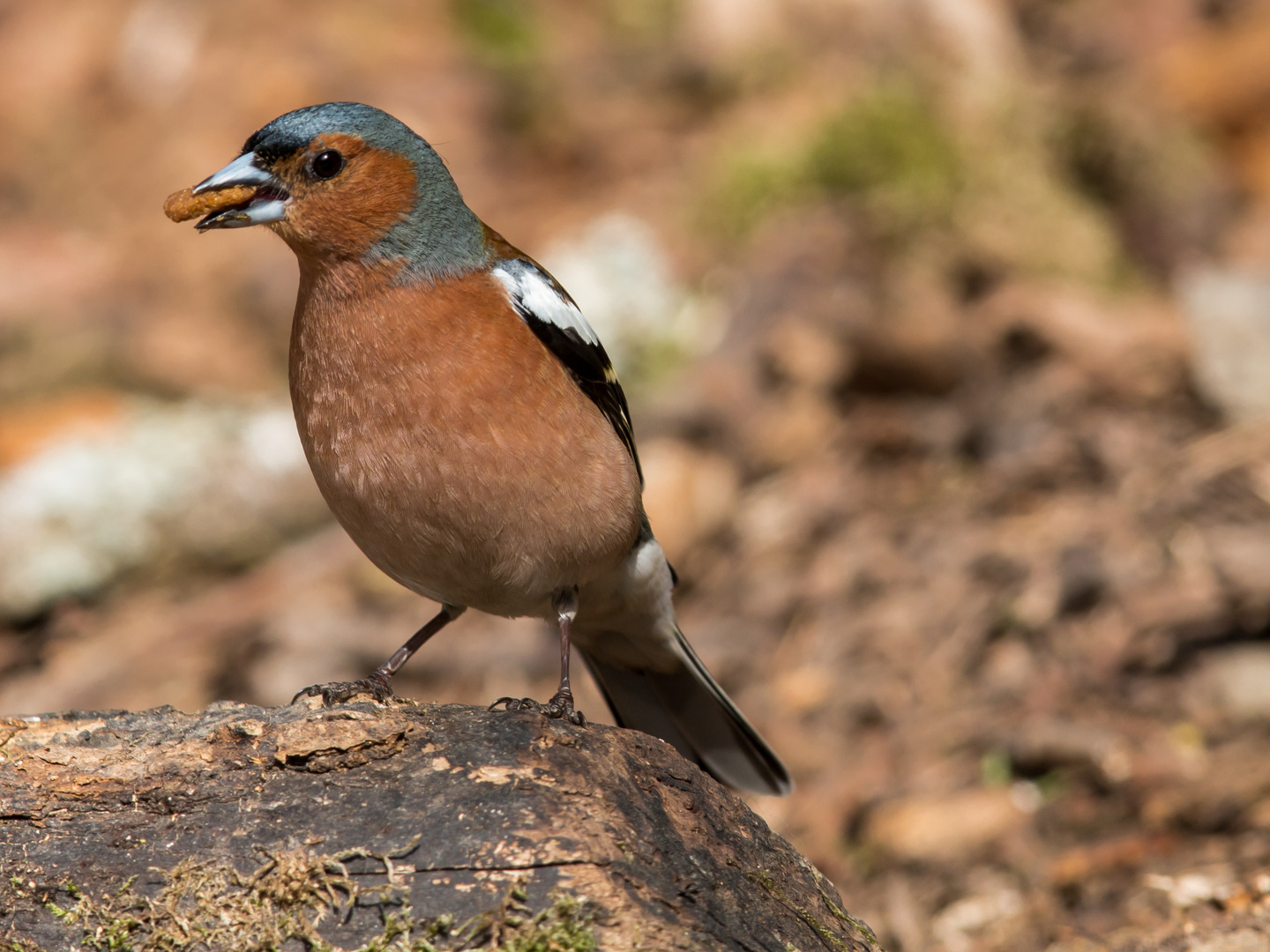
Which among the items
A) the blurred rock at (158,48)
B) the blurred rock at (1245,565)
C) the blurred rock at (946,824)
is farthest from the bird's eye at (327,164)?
the blurred rock at (158,48)

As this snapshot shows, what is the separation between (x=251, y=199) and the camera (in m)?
4.00

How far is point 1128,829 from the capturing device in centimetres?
495

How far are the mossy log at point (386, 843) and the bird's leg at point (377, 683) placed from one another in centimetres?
40

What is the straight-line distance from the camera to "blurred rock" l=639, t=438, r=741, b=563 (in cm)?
737

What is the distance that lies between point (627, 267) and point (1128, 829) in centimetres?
546

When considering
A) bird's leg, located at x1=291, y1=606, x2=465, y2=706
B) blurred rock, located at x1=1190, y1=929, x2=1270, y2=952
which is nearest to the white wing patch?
bird's leg, located at x1=291, y1=606, x2=465, y2=706

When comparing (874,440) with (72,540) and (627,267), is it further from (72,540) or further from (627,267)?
(72,540)

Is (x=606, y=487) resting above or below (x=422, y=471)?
below

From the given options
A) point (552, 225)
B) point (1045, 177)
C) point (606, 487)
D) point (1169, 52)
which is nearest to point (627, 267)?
point (552, 225)

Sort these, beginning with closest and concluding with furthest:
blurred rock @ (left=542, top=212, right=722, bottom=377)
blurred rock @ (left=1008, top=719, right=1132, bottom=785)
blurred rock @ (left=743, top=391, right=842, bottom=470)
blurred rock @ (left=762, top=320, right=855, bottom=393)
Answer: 1. blurred rock @ (left=1008, top=719, right=1132, bottom=785)
2. blurred rock @ (left=743, top=391, right=842, bottom=470)
3. blurred rock @ (left=762, top=320, right=855, bottom=393)
4. blurred rock @ (left=542, top=212, right=722, bottom=377)

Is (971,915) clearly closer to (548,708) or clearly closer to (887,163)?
(548,708)

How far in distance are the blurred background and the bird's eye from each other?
10.8 feet

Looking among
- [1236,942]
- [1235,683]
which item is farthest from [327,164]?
[1235,683]

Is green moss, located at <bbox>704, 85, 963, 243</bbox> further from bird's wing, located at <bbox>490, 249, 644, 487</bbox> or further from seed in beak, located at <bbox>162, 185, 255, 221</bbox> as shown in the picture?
seed in beak, located at <bbox>162, 185, 255, 221</bbox>
